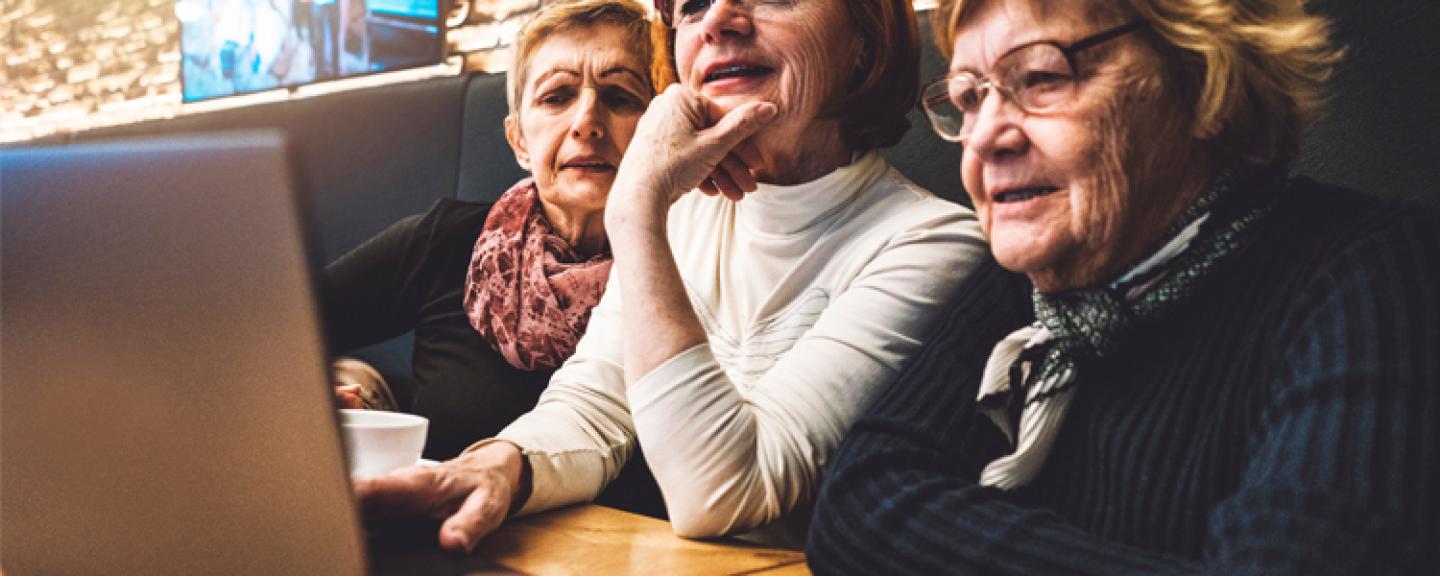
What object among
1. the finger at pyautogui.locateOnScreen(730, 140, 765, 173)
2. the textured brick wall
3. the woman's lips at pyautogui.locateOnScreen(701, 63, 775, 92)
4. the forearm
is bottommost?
the textured brick wall

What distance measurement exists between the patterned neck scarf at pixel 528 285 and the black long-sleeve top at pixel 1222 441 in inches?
35.7

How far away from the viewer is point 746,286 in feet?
4.45

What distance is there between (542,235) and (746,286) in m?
0.73

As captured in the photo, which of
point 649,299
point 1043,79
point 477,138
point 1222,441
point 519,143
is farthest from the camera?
point 477,138

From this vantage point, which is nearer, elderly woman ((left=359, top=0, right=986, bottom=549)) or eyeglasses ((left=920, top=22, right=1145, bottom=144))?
eyeglasses ((left=920, top=22, right=1145, bottom=144))

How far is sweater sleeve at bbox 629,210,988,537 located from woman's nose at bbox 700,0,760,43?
322mm

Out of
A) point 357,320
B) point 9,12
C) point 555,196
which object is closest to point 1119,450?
point 555,196

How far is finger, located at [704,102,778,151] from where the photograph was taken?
1.28 meters

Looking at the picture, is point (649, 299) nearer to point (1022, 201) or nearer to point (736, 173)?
point (736, 173)

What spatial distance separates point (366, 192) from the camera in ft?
9.68

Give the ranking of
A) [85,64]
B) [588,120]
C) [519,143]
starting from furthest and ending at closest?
[85,64] < [519,143] < [588,120]

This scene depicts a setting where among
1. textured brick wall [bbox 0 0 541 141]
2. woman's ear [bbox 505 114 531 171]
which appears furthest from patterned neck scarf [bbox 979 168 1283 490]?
textured brick wall [bbox 0 0 541 141]

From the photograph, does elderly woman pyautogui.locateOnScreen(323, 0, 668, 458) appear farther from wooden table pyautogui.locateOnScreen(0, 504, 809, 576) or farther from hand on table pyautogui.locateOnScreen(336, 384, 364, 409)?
wooden table pyautogui.locateOnScreen(0, 504, 809, 576)

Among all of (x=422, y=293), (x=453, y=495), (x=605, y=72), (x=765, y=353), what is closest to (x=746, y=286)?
(x=765, y=353)
